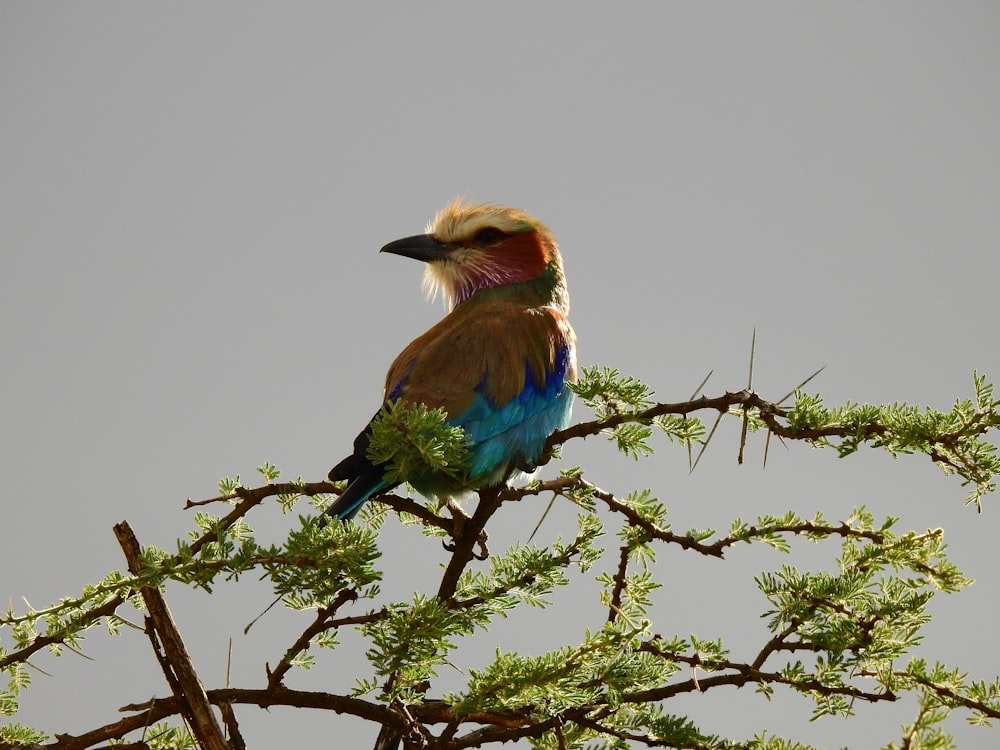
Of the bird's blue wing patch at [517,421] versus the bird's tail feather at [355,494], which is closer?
the bird's tail feather at [355,494]

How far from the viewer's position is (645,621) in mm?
2211

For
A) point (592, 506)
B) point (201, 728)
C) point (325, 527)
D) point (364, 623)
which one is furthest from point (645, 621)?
point (201, 728)

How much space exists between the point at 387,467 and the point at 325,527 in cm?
17

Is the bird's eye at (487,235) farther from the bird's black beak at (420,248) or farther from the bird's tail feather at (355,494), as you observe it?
the bird's tail feather at (355,494)

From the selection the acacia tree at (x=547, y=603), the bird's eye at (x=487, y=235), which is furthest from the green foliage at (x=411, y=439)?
the bird's eye at (x=487, y=235)

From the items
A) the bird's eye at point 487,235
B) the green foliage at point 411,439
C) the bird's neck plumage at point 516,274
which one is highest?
the bird's eye at point 487,235

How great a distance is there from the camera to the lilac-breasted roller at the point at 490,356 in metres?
2.39

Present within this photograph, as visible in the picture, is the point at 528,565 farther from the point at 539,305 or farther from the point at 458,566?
the point at 539,305

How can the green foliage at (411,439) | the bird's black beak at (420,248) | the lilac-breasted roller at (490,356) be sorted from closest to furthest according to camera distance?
the green foliage at (411,439)
the lilac-breasted roller at (490,356)
the bird's black beak at (420,248)

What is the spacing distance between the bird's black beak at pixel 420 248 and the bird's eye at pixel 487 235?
0.32 ft

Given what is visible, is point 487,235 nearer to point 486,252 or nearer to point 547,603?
point 486,252

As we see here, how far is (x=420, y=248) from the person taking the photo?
10.4 ft

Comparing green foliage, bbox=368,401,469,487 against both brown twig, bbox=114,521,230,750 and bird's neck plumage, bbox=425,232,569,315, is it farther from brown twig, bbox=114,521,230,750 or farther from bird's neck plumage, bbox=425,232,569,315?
bird's neck plumage, bbox=425,232,569,315

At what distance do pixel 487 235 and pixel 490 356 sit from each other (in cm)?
70
